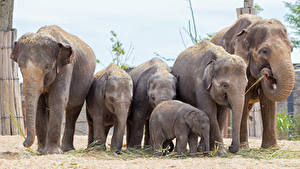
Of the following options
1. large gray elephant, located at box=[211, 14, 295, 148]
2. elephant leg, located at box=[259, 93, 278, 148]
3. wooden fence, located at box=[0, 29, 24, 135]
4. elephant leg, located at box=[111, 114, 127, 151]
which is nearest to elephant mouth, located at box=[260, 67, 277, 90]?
large gray elephant, located at box=[211, 14, 295, 148]

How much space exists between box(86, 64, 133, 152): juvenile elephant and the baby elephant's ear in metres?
1.12

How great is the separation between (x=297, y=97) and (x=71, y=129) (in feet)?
31.7

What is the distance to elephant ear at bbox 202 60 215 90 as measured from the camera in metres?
6.75

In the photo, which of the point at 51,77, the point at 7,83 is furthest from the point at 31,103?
the point at 7,83

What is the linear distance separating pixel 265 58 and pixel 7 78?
6443 millimetres

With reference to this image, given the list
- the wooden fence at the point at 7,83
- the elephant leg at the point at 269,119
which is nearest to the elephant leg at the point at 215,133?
the elephant leg at the point at 269,119

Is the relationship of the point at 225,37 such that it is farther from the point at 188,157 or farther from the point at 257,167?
the point at 257,167

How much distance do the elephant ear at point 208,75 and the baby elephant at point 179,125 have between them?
40 cm

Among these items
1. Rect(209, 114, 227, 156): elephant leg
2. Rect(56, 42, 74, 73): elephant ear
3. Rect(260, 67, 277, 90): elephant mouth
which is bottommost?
Rect(209, 114, 227, 156): elephant leg

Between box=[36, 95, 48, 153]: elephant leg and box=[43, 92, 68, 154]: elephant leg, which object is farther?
box=[36, 95, 48, 153]: elephant leg

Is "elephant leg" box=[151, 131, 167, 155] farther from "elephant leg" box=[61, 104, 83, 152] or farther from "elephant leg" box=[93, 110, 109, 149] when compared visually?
"elephant leg" box=[61, 104, 83, 152]

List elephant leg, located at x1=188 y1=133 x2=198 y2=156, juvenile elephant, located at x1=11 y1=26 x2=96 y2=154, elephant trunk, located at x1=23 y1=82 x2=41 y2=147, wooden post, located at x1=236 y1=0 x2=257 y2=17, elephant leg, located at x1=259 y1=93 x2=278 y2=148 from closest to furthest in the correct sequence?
elephant trunk, located at x1=23 y1=82 x2=41 y2=147, juvenile elephant, located at x1=11 y1=26 x2=96 y2=154, elephant leg, located at x1=188 y1=133 x2=198 y2=156, elephant leg, located at x1=259 y1=93 x2=278 y2=148, wooden post, located at x1=236 y1=0 x2=257 y2=17

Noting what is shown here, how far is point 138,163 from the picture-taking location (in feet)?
18.7

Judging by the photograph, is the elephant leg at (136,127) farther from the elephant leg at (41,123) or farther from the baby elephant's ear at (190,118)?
the baby elephant's ear at (190,118)
